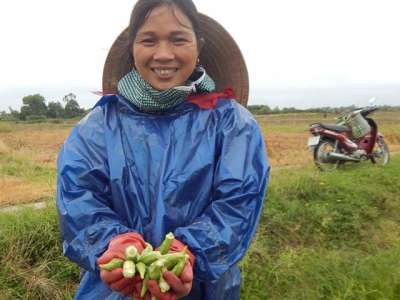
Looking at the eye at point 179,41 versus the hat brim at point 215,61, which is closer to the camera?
the eye at point 179,41

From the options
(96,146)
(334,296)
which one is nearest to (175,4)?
(96,146)

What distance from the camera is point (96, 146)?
4.92ft

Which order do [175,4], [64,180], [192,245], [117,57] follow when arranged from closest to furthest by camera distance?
[192,245], [64,180], [175,4], [117,57]

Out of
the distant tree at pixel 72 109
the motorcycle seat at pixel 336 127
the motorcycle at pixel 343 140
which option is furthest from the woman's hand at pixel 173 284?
the distant tree at pixel 72 109

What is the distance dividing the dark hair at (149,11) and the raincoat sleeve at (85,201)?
0.45 meters

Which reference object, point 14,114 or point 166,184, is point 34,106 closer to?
point 14,114

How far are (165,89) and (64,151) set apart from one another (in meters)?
0.47

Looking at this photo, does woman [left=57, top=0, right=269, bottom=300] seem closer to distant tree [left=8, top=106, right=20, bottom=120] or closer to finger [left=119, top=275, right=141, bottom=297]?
finger [left=119, top=275, right=141, bottom=297]

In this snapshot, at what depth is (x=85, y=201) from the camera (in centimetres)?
137

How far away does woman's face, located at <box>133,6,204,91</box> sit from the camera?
1.57 m

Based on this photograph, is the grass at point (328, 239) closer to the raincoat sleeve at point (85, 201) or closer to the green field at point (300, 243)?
the green field at point (300, 243)

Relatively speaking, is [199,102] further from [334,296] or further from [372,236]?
[372,236]

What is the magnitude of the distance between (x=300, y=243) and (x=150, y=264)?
3.39 meters

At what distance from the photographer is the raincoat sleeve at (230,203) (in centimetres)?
133
